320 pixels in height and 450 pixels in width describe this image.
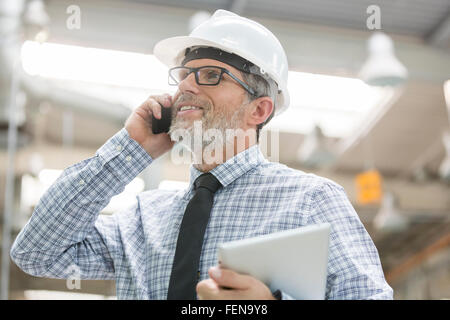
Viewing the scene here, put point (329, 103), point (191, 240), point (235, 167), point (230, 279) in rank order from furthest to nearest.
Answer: point (329, 103) < point (235, 167) < point (191, 240) < point (230, 279)

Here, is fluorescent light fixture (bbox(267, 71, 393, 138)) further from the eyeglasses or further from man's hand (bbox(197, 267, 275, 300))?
man's hand (bbox(197, 267, 275, 300))

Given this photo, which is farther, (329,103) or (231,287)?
(329,103)

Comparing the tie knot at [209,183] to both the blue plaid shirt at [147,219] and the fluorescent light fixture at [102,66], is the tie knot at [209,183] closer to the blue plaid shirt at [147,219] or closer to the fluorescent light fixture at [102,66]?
the blue plaid shirt at [147,219]

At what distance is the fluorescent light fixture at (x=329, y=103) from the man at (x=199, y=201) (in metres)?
3.22

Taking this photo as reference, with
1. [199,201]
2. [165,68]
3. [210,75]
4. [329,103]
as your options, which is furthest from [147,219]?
[329,103]

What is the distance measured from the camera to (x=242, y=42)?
2.14m

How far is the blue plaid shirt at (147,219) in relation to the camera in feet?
5.67

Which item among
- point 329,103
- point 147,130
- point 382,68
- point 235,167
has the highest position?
point 329,103

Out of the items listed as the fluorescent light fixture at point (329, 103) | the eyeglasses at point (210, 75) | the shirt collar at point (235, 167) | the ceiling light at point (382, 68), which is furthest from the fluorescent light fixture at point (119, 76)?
the shirt collar at point (235, 167)

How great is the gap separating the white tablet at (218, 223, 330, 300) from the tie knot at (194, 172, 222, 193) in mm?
603

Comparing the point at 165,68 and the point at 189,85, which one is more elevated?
the point at 165,68

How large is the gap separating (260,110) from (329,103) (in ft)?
16.8

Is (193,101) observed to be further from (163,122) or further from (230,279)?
(230,279)
